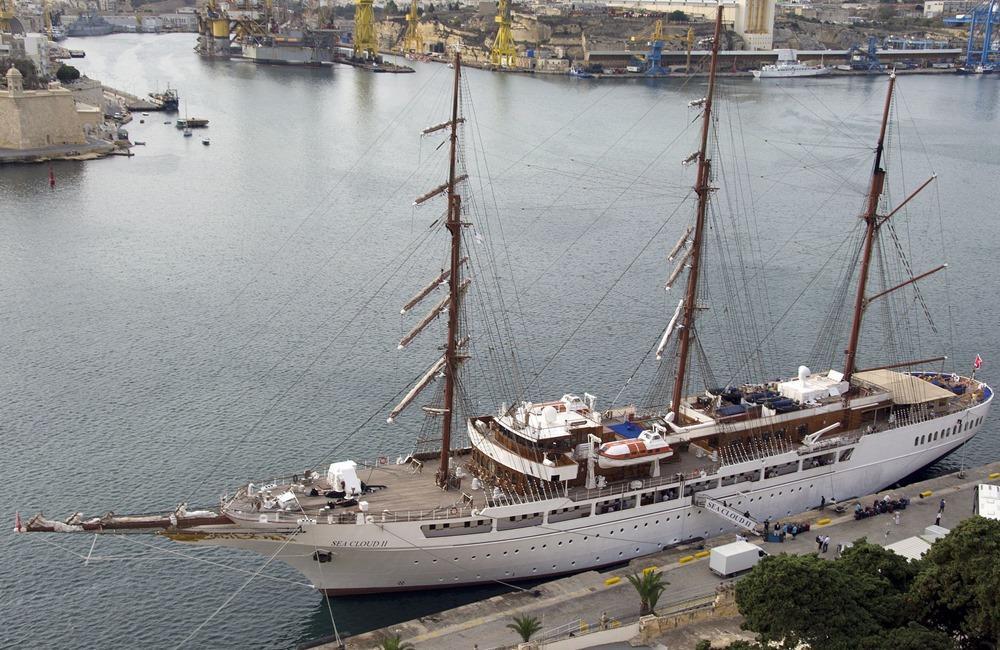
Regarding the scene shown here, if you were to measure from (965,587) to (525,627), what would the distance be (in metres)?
10.8

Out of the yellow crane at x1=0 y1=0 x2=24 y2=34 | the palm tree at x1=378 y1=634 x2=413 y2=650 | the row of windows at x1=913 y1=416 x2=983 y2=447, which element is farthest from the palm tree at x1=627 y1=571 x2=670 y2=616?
the yellow crane at x1=0 y1=0 x2=24 y2=34

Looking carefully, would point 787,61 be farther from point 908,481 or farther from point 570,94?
point 908,481

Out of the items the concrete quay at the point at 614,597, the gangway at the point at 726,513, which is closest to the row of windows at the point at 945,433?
the concrete quay at the point at 614,597

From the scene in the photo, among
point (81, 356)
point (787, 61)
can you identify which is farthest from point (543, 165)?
point (787, 61)

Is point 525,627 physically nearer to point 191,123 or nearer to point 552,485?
point 552,485

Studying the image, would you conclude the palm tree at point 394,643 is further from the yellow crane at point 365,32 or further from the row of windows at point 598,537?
the yellow crane at point 365,32

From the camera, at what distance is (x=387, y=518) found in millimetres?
31250

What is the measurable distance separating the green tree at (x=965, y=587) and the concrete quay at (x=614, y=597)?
533 cm

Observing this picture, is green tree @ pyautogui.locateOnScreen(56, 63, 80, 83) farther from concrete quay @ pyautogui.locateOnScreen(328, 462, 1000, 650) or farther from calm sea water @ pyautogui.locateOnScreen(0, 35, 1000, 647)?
concrete quay @ pyautogui.locateOnScreen(328, 462, 1000, 650)

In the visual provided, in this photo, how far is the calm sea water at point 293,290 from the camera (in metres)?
34.5

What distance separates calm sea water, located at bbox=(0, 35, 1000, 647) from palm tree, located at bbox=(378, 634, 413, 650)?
3.35 metres

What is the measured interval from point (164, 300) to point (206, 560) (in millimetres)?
27745

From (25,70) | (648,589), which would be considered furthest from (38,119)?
(648,589)

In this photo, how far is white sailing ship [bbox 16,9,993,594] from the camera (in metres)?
31.2
